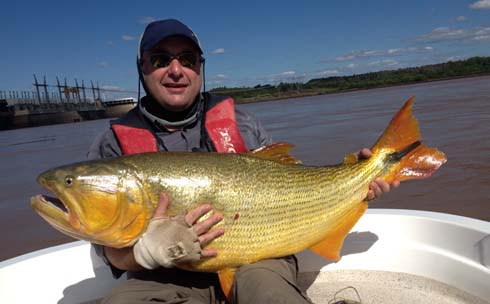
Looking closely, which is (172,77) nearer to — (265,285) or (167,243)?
(167,243)

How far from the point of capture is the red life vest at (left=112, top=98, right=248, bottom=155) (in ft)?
10.9

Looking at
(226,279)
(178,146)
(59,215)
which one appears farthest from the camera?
(178,146)

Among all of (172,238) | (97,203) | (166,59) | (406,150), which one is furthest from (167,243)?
(406,150)

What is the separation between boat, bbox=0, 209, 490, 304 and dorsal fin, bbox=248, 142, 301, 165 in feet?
5.06

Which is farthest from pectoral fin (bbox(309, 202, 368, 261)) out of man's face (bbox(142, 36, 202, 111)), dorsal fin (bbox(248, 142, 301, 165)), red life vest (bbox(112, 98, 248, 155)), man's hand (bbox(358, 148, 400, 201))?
man's face (bbox(142, 36, 202, 111))

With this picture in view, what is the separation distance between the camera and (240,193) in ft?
8.97

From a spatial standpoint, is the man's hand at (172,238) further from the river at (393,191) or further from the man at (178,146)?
the river at (393,191)

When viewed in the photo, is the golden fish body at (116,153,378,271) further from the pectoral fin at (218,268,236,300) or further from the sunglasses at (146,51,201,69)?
the sunglasses at (146,51,201,69)

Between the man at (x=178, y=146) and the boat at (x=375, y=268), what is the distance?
3.10ft

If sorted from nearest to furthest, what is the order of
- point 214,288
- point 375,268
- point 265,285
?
point 265,285 < point 214,288 < point 375,268

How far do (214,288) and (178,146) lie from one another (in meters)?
1.20

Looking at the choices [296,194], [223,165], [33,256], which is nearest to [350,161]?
[296,194]

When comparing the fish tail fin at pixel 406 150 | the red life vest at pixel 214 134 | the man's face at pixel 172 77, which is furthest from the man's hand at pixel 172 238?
the fish tail fin at pixel 406 150

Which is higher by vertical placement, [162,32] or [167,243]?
[162,32]
